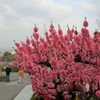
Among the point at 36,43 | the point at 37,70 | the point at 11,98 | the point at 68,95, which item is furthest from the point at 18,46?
the point at 11,98

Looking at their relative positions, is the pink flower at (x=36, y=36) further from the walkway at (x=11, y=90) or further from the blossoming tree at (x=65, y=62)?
the walkway at (x=11, y=90)

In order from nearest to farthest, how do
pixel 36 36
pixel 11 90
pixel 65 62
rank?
pixel 65 62 < pixel 36 36 < pixel 11 90

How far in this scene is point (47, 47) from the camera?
455 centimetres

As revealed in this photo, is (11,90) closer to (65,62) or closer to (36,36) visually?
(36,36)

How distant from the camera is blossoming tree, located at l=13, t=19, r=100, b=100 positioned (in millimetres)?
3945

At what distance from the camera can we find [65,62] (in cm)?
392

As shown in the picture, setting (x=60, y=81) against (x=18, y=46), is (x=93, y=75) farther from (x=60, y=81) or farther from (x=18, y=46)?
(x=18, y=46)

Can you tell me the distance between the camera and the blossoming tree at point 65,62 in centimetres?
395

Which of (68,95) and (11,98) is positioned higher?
(68,95)

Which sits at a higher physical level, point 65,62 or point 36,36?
point 36,36

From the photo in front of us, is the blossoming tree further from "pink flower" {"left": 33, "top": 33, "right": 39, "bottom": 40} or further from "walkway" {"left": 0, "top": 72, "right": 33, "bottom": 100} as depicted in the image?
"walkway" {"left": 0, "top": 72, "right": 33, "bottom": 100}

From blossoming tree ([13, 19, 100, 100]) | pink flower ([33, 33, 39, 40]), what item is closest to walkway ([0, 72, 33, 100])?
blossoming tree ([13, 19, 100, 100])

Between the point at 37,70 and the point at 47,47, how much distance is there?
35.4 inches

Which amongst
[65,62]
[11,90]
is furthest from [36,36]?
[11,90]
